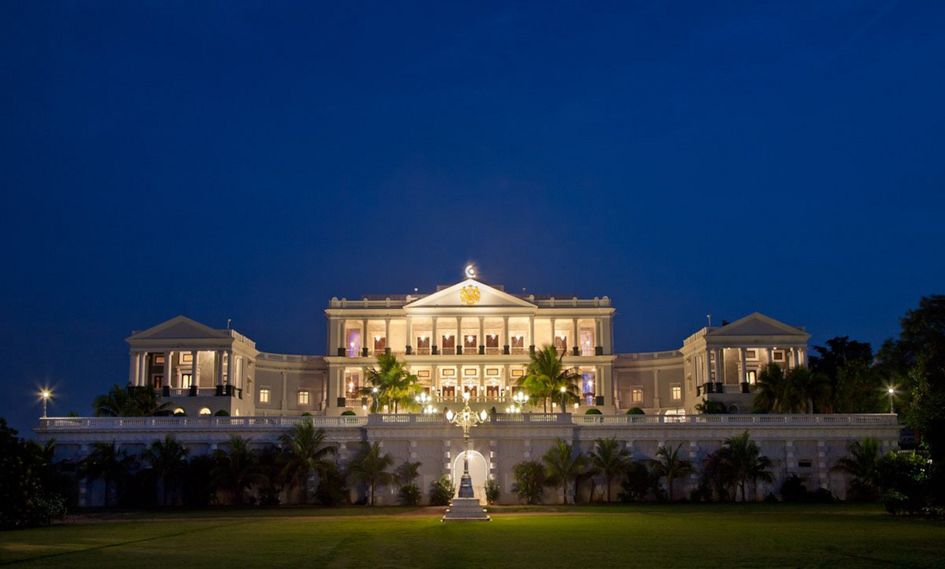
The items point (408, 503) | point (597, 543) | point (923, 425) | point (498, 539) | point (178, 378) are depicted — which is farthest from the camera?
point (178, 378)

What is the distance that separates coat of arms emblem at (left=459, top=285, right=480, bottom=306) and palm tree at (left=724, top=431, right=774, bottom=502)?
1740 inches

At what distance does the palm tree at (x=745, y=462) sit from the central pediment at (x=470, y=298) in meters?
43.0

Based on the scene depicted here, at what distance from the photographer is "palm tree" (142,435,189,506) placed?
60.2 metres

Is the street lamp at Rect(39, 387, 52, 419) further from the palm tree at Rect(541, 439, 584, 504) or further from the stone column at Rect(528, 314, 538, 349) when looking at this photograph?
the stone column at Rect(528, 314, 538, 349)

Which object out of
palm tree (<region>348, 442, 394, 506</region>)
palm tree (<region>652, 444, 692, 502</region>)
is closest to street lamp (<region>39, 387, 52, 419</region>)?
palm tree (<region>348, 442, 394, 506</region>)

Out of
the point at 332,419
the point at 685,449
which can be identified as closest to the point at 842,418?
the point at 685,449

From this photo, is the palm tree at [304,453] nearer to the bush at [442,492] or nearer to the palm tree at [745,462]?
the bush at [442,492]

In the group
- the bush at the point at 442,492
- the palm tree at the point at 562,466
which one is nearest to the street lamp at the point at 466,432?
the bush at the point at 442,492

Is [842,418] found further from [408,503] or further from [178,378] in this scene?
[178,378]

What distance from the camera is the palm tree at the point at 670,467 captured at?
60875mm

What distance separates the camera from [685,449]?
6275 centimetres

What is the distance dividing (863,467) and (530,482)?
2004cm

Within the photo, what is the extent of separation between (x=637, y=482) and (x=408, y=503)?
13.8 meters

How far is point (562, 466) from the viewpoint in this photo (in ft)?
197
